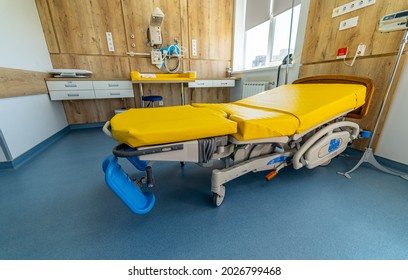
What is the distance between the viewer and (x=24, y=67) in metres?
2.01

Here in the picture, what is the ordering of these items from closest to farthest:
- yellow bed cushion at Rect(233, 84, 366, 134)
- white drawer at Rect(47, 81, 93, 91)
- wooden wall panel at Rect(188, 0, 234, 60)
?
yellow bed cushion at Rect(233, 84, 366, 134) → white drawer at Rect(47, 81, 93, 91) → wooden wall panel at Rect(188, 0, 234, 60)

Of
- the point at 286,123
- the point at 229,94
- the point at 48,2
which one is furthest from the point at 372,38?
the point at 48,2

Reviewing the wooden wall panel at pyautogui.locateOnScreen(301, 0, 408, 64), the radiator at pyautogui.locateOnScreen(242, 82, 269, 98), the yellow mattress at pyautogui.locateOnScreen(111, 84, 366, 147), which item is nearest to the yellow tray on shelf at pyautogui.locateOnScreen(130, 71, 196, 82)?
the radiator at pyautogui.locateOnScreen(242, 82, 269, 98)

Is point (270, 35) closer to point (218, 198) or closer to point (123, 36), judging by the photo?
point (123, 36)

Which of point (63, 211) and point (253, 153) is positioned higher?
point (253, 153)

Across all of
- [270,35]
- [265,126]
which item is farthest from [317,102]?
[270,35]

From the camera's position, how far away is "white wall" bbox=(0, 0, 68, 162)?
65.1 inches

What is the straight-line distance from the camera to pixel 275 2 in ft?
9.14

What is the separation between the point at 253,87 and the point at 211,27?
157cm

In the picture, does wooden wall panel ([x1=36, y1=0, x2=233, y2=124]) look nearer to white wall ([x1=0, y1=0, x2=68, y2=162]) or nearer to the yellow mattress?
white wall ([x1=0, y1=0, x2=68, y2=162])

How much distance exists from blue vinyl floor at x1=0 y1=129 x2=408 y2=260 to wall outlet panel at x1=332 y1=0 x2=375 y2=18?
1.51m

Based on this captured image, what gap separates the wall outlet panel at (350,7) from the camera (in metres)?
1.56
